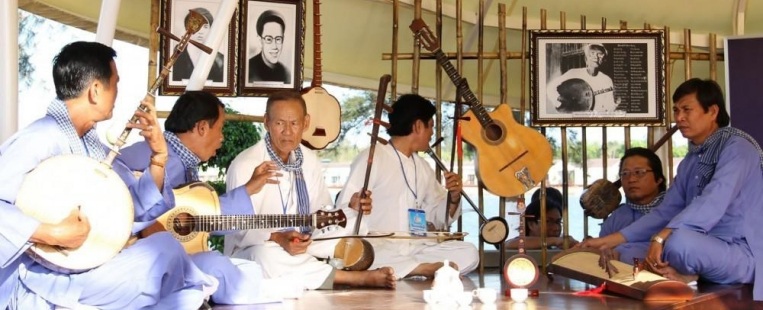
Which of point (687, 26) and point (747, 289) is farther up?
point (687, 26)

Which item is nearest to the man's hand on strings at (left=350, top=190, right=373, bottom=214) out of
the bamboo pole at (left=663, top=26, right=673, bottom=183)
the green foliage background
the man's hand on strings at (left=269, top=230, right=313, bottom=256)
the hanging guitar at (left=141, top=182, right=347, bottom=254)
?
the man's hand on strings at (left=269, top=230, right=313, bottom=256)

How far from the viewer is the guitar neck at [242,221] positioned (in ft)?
14.8

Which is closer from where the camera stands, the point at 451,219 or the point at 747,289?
the point at 747,289

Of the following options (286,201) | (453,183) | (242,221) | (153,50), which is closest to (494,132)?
(453,183)

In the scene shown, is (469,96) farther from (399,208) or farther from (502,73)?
(399,208)

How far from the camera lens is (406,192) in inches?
252

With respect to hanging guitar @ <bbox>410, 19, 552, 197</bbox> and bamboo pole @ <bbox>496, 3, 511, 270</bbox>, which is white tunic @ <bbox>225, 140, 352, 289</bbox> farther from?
bamboo pole @ <bbox>496, 3, 511, 270</bbox>

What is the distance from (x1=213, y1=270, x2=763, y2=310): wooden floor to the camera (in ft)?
14.8

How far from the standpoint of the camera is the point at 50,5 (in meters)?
7.72

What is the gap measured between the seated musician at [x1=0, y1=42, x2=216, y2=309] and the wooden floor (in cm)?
79

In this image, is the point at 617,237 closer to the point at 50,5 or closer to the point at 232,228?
the point at 232,228

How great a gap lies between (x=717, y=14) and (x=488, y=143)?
10.6 ft

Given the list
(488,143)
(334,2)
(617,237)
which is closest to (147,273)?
(617,237)

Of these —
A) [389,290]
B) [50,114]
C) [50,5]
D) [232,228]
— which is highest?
[50,5]
